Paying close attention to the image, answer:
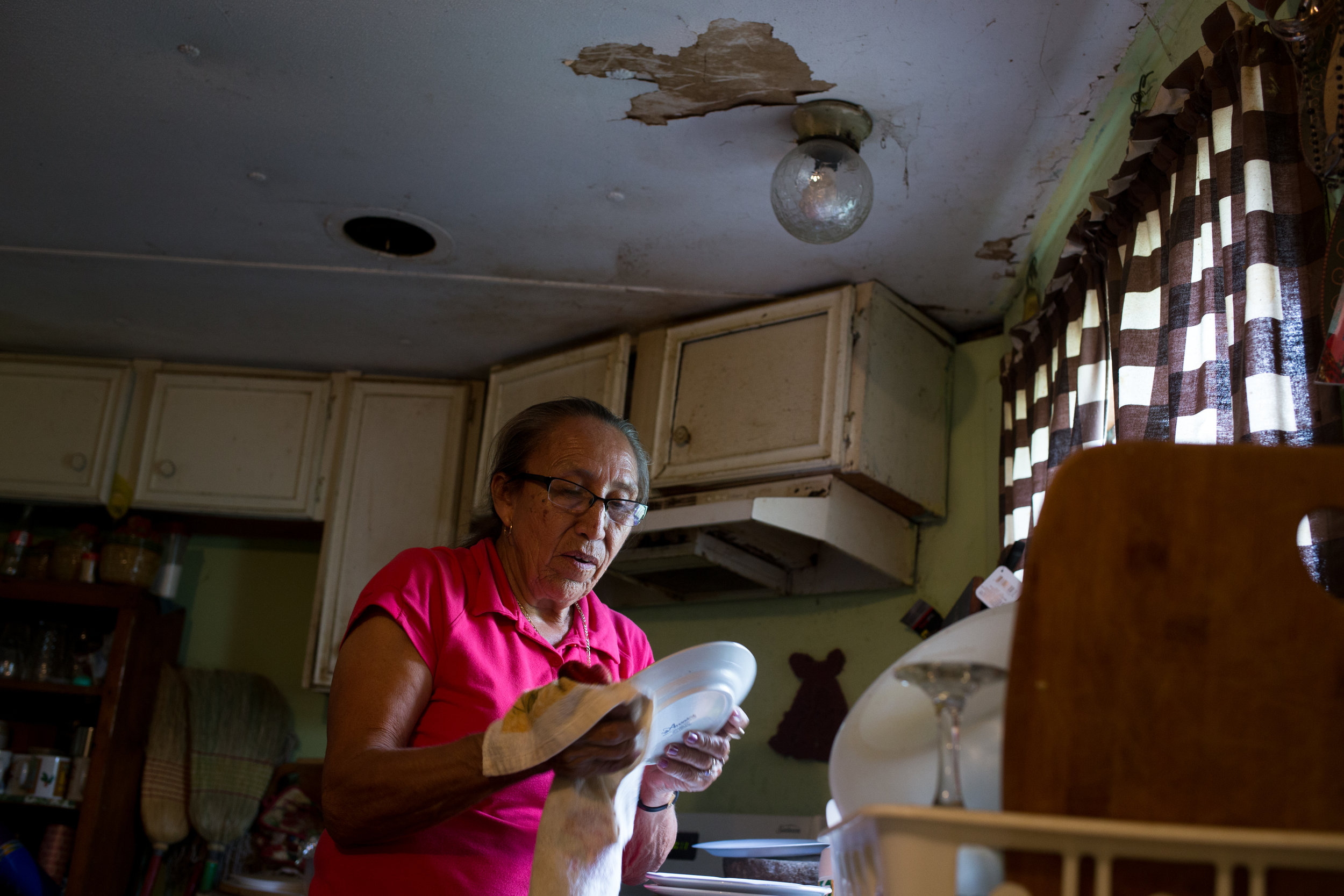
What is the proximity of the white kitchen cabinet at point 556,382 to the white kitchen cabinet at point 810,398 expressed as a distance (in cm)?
12

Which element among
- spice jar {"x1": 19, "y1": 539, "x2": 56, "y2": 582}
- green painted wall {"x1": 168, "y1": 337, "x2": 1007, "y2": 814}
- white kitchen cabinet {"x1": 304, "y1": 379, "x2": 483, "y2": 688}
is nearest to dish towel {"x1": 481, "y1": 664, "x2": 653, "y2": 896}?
green painted wall {"x1": 168, "y1": 337, "x2": 1007, "y2": 814}

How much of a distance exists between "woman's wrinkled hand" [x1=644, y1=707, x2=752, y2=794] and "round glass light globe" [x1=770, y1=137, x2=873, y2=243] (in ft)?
3.72

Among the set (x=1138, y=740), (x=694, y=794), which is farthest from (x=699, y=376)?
(x=1138, y=740)

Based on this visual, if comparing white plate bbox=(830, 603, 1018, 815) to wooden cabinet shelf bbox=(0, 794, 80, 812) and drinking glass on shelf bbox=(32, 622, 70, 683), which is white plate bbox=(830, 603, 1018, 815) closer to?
wooden cabinet shelf bbox=(0, 794, 80, 812)

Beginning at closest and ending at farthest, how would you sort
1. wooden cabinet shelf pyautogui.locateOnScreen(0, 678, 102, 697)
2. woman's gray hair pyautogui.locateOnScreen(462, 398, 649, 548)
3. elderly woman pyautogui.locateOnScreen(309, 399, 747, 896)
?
elderly woman pyautogui.locateOnScreen(309, 399, 747, 896) < woman's gray hair pyautogui.locateOnScreen(462, 398, 649, 548) < wooden cabinet shelf pyautogui.locateOnScreen(0, 678, 102, 697)

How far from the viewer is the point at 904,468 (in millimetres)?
2873

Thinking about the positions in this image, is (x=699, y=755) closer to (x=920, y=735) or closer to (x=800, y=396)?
(x=920, y=735)

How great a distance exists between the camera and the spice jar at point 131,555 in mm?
3594

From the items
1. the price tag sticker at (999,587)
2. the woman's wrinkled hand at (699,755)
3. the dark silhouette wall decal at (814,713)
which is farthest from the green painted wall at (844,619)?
the woman's wrinkled hand at (699,755)

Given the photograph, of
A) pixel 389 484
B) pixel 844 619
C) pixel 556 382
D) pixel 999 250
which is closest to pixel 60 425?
pixel 389 484

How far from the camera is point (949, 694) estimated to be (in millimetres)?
742

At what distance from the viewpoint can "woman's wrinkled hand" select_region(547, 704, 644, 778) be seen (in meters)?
0.99

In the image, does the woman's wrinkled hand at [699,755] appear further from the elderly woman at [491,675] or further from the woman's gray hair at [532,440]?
the woman's gray hair at [532,440]

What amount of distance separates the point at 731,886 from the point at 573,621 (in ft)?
1.77
